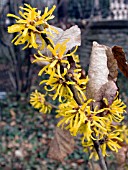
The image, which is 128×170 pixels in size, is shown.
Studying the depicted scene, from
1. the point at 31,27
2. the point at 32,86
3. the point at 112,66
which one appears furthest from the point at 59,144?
the point at 32,86

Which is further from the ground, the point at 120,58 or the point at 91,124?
the point at 120,58

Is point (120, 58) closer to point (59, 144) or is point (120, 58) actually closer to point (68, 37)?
point (68, 37)

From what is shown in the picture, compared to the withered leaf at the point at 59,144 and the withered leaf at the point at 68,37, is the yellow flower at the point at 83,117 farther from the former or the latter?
the withered leaf at the point at 59,144

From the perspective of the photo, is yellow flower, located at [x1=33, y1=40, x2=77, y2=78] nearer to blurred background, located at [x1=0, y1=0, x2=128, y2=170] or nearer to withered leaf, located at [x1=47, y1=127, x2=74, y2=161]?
withered leaf, located at [x1=47, y1=127, x2=74, y2=161]

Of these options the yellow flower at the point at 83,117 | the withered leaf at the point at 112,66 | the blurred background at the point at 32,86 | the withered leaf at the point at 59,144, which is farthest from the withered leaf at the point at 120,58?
the blurred background at the point at 32,86

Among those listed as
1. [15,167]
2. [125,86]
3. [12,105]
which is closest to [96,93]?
[15,167]

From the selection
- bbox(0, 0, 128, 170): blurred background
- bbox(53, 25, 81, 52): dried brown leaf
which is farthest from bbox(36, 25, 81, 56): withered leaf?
bbox(0, 0, 128, 170): blurred background

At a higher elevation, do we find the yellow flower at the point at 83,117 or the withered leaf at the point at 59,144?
the yellow flower at the point at 83,117

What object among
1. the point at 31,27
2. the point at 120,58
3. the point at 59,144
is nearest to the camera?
the point at 31,27
